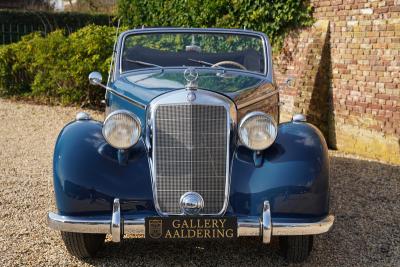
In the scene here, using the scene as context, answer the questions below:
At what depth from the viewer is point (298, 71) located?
796 cm

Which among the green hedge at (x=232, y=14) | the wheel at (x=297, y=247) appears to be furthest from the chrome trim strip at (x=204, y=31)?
the green hedge at (x=232, y=14)

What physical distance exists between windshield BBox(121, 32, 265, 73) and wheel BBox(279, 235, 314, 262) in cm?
164

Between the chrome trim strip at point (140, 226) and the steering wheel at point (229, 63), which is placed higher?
the steering wheel at point (229, 63)

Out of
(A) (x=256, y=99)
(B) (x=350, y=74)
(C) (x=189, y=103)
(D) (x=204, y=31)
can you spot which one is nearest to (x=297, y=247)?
(A) (x=256, y=99)

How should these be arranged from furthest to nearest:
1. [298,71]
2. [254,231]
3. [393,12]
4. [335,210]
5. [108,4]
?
[108,4]
[298,71]
[393,12]
[335,210]
[254,231]

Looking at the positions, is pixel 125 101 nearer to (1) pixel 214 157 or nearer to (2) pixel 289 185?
(1) pixel 214 157

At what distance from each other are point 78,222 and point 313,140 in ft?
5.28

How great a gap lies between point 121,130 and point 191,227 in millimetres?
774

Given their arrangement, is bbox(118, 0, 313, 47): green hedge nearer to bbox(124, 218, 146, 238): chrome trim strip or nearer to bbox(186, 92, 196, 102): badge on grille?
bbox(186, 92, 196, 102): badge on grille

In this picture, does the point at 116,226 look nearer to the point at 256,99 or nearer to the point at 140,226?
the point at 140,226

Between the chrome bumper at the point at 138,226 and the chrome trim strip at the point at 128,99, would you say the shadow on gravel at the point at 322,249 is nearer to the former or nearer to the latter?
the chrome bumper at the point at 138,226

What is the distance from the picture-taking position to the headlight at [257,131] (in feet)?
11.0

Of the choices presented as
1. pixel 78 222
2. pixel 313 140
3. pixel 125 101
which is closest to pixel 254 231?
pixel 313 140

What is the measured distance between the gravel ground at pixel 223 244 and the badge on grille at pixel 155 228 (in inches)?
21.1
